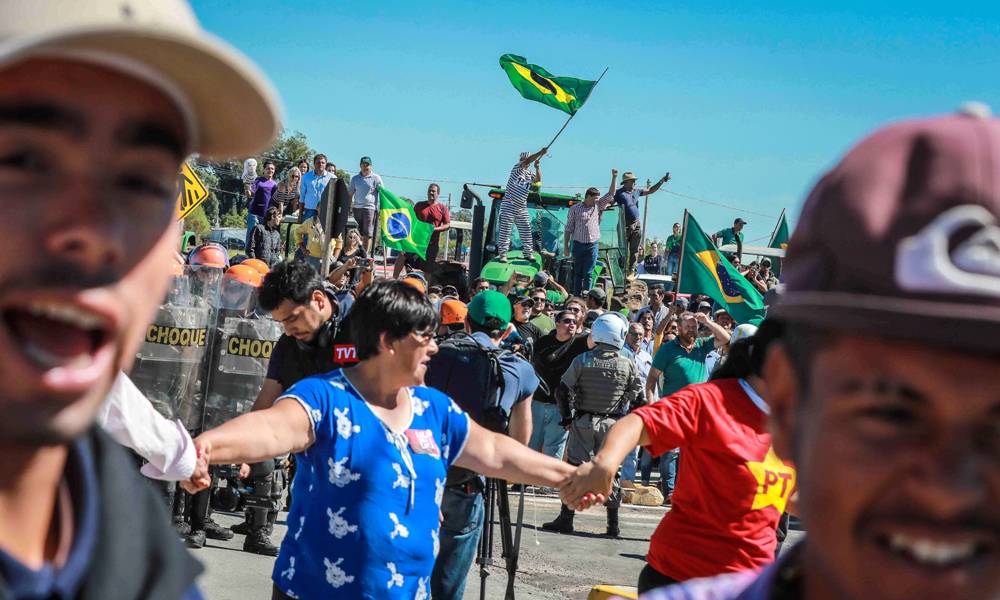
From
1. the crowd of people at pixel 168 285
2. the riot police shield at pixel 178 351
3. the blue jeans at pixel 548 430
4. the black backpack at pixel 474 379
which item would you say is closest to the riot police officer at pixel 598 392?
the blue jeans at pixel 548 430

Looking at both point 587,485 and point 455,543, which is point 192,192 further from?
point 587,485

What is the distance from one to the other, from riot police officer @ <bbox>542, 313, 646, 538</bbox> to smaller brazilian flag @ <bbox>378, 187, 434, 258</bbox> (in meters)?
7.02

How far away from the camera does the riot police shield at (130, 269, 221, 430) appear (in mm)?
8273

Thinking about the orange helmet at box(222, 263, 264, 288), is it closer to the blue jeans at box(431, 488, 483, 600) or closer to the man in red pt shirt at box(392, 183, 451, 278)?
the blue jeans at box(431, 488, 483, 600)

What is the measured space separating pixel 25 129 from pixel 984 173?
919 millimetres

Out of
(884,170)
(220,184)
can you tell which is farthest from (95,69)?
(220,184)

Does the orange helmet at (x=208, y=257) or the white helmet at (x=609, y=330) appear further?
the white helmet at (x=609, y=330)

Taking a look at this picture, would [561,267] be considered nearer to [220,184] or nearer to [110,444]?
[110,444]

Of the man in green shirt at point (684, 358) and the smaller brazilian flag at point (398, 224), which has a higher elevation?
the smaller brazilian flag at point (398, 224)

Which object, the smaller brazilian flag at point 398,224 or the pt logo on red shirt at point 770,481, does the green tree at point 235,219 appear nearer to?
the smaller brazilian flag at point 398,224

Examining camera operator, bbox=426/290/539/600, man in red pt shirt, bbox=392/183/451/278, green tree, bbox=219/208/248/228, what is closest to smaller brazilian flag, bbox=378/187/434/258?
man in red pt shirt, bbox=392/183/451/278

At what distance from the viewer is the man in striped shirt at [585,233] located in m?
16.8

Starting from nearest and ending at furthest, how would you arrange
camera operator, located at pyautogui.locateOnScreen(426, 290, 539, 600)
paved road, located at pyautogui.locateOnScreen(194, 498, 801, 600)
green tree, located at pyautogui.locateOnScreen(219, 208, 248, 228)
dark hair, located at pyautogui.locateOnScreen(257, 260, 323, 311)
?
camera operator, located at pyautogui.locateOnScreen(426, 290, 539, 600), dark hair, located at pyautogui.locateOnScreen(257, 260, 323, 311), paved road, located at pyautogui.locateOnScreen(194, 498, 801, 600), green tree, located at pyautogui.locateOnScreen(219, 208, 248, 228)

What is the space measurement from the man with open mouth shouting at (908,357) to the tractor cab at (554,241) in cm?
1508
